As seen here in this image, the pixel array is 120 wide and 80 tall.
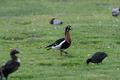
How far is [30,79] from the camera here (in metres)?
21.5

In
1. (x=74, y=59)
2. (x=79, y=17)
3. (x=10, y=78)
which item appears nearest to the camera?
(x=10, y=78)

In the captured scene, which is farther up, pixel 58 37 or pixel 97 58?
pixel 97 58

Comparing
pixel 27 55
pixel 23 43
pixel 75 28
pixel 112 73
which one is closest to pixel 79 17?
pixel 75 28

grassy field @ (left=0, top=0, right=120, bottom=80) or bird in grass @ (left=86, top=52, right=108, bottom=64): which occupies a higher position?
bird in grass @ (left=86, top=52, right=108, bottom=64)

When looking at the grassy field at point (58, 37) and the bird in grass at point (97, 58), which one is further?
the bird in grass at point (97, 58)

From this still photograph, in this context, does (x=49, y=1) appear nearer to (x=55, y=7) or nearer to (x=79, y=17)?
(x=55, y=7)

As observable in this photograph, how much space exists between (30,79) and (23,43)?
12.8 m

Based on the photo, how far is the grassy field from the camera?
22.9 m

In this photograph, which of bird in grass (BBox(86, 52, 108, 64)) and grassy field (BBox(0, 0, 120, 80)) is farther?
bird in grass (BBox(86, 52, 108, 64))

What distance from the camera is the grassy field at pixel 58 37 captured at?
2294 centimetres

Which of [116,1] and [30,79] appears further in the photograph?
Answer: [116,1]

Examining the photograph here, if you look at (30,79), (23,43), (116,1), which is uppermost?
(30,79)

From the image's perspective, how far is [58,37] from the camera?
36.8 metres

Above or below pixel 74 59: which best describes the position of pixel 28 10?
below
